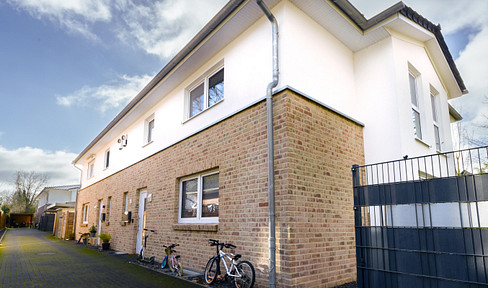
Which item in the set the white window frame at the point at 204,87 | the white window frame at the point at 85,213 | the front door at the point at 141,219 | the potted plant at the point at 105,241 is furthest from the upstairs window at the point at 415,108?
the white window frame at the point at 85,213

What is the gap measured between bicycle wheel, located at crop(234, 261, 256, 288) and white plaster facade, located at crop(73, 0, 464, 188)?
307 centimetres

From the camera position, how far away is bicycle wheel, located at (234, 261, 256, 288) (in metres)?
5.55

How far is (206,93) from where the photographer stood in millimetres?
8586

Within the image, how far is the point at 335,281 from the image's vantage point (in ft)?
19.6

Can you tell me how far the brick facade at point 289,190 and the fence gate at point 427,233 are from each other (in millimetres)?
1152

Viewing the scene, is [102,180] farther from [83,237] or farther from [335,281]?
[335,281]

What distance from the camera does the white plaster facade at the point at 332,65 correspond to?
254 inches

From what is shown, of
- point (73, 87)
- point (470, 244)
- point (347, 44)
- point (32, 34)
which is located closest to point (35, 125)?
point (73, 87)

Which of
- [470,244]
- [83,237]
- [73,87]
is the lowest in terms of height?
[83,237]

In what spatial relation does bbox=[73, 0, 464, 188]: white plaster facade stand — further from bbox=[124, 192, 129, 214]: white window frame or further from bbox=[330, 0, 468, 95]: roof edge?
bbox=[124, 192, 129, 214]: white window frame

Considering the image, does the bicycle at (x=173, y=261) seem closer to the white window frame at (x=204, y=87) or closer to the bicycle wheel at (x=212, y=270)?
the bicycle wheel at (x=212, y=270)

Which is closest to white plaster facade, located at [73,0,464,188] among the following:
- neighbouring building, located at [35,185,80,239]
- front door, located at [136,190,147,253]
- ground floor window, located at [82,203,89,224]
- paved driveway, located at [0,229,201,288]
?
paved driveway, located at [0,229,201,288]

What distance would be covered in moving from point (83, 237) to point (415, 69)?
17.9 meters

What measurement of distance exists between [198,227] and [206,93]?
341 cm
